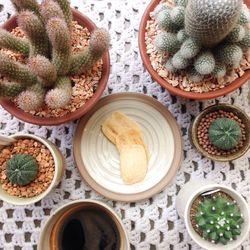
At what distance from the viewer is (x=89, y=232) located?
1.07 meters

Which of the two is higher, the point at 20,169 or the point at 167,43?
the point at 167,43

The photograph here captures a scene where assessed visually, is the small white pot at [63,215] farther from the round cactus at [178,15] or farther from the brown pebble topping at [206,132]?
the round cactus at [178,15]

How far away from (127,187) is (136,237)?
117 millimetres

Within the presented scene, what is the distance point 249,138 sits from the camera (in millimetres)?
1069

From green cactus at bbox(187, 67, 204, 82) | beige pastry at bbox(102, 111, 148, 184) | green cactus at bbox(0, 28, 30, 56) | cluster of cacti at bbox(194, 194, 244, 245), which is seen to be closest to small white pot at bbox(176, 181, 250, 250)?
cluster of cacti at bbox(194, 194, 244, 245)

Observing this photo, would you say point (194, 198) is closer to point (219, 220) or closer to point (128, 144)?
point (219, 220)

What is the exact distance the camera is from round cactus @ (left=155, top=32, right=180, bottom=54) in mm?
970

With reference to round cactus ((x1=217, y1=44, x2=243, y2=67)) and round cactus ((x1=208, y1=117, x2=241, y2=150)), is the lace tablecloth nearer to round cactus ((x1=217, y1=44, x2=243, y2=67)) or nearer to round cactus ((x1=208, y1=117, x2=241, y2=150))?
round cactus ((x1=208, y1=117, x2=241, y2=150))

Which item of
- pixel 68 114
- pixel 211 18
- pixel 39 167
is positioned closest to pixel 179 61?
pixel 211 18

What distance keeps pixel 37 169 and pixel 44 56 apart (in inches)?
9.7

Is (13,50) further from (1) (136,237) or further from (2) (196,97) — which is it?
(1) (136,237)

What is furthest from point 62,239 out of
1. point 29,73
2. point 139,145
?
point 29,73

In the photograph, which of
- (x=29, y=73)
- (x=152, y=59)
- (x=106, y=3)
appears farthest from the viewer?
(x=106, y=3)

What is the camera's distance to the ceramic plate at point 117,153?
1103mm
